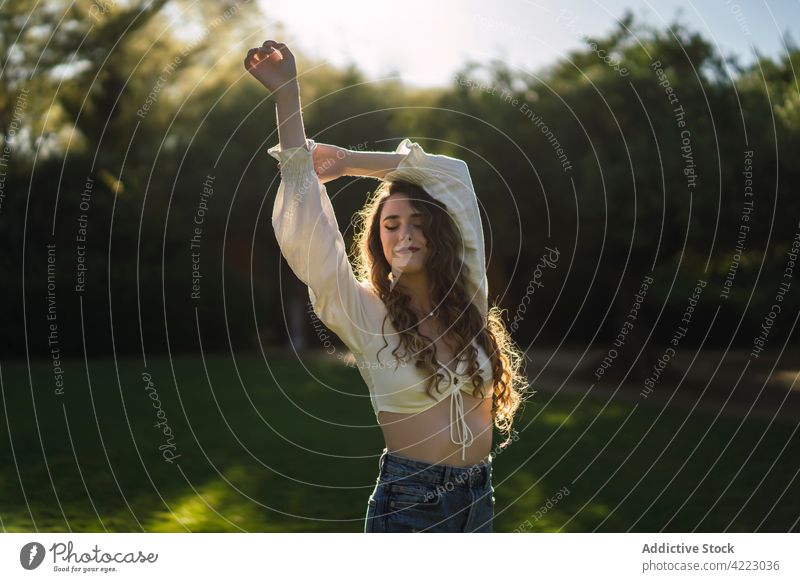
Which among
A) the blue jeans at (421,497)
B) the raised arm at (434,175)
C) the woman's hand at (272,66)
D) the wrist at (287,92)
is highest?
the woman's hand at (272,66)

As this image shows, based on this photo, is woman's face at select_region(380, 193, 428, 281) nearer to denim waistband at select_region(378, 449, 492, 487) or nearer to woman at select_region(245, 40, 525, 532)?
woman at select_region(245, 40, 525, 532)

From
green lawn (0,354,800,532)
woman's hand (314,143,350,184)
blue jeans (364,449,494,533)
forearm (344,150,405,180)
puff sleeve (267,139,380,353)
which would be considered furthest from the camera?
green lawn (0,354,800,532)

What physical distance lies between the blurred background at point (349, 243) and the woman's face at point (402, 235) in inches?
62.8

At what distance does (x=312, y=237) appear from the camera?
330 cm

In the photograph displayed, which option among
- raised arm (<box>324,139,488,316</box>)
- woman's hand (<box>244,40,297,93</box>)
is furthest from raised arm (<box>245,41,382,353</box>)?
raised arm (<box>324,139,488,316</box>)

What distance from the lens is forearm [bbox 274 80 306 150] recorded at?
3.37 metres

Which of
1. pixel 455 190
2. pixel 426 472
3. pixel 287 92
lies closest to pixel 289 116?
pixel 287 92

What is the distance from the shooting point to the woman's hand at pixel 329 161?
3.54 metres

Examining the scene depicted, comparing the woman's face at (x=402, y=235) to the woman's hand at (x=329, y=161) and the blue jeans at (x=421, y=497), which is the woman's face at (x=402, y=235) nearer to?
the woman's hand at (x=329, y=161)

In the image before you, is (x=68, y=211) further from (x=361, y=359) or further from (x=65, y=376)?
(x=361, y=359)

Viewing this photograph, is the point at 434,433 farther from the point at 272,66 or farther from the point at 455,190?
the point at 272,66

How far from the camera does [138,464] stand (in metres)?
9.55

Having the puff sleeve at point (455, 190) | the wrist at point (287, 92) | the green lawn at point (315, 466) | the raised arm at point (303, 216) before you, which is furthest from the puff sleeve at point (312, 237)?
the green lawn at point (315, 466)
